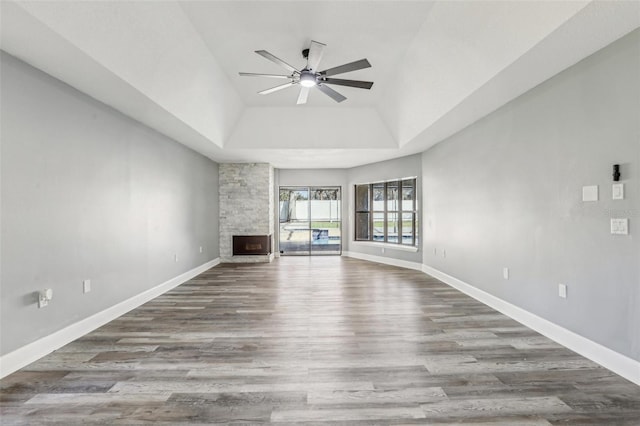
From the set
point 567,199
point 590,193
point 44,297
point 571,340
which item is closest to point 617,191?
point 590,193

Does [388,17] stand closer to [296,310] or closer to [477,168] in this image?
[477,168]

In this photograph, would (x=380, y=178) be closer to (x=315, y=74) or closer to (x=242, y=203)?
(x=242, y=203)

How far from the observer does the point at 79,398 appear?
2.03 metres

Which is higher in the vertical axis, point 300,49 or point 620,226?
point 300,49

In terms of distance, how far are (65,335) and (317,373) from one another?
2468 millimetres

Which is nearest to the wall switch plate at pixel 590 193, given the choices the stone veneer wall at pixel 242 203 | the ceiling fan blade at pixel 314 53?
the ceiling fan blade at pixel 314 53

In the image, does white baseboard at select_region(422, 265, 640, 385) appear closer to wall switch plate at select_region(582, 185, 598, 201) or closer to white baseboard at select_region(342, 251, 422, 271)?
wall switch plate at select_region(582, 185, 598, 201)

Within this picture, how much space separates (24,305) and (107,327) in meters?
0.95

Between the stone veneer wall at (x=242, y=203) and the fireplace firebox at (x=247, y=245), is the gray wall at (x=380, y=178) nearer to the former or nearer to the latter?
the stone veneer wall at (x=242, y=203)

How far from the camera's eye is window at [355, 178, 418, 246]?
23.2ft

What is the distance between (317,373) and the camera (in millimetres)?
2330

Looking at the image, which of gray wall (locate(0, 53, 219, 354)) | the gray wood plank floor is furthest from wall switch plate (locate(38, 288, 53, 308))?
the gray wood plank floor

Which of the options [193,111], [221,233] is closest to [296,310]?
[193,111]

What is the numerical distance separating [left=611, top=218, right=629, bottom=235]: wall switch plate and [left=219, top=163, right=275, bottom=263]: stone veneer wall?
6.49 metres
